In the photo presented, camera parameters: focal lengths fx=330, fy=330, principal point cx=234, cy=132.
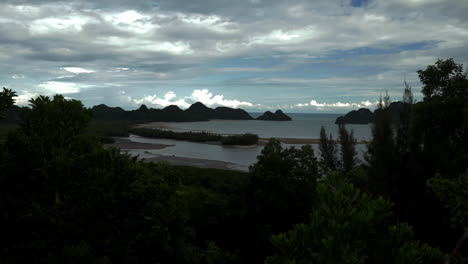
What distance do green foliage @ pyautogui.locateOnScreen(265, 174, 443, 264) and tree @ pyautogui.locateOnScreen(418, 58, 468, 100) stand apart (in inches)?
443

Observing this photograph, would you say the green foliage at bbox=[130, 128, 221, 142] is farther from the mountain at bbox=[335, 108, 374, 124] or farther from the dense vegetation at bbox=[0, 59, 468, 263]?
the mountain at bbox=[335, 108, 374, 124]

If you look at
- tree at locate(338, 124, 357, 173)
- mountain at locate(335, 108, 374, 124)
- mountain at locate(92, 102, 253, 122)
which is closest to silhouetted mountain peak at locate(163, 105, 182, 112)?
A: mountain at locate(92, 102, 253, 122)

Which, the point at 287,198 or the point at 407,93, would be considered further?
the point at 407,93

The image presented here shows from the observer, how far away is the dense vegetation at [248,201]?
312 centimetres

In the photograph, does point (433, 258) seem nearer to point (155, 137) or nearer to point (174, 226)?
point (174, 226)

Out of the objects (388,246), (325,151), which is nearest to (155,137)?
(325,151)

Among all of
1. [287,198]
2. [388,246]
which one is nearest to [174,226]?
[287,198]

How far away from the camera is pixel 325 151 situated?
25812 millimetres

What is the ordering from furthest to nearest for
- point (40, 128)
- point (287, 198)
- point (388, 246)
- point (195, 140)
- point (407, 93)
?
point (195, 140) < point (407, 93) < point (287, 198) < point (40, 128) < point (388, 246)

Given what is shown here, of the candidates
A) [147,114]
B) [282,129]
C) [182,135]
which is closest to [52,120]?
[182,135]

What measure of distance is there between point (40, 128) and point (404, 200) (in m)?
13.1

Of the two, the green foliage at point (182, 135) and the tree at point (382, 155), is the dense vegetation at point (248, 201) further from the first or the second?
the green foliage at point (182, 135)

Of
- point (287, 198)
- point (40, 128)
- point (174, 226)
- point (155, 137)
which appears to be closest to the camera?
point (40, 128)

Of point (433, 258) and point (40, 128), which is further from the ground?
point (40, 128)
